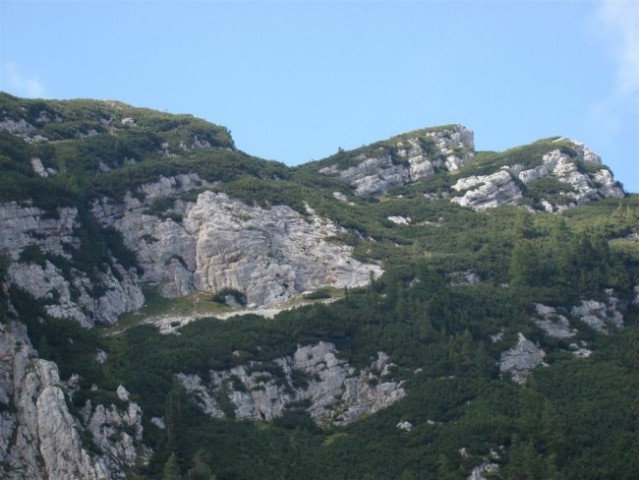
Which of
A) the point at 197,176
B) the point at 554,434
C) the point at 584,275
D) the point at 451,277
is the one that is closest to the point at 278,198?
the point at 197,176

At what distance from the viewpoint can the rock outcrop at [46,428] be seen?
7400 centimetres

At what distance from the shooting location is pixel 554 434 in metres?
81.1

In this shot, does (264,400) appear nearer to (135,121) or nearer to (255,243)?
(255,243)

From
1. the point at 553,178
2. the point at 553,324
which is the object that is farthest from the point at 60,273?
the point at 553,178

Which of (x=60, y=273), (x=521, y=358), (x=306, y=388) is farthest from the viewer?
(x=60, y=273)

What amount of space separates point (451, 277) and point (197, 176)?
36552mm

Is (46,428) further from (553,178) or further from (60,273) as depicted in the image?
(553,178)

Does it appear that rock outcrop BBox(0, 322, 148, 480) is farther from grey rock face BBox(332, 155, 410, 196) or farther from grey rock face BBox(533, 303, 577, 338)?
grey rock face BBox(332, 155, 410, 196)

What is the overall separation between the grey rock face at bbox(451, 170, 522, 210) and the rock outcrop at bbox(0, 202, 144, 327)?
54.9m

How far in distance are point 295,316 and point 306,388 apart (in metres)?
10.0

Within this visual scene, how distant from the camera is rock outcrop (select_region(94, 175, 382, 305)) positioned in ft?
388

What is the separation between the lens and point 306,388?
9688 centimetres

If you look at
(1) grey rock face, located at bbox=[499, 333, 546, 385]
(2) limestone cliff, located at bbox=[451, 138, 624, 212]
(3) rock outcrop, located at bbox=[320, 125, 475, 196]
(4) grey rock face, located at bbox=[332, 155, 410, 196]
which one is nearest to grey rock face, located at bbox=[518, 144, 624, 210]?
(2) limestone cliff, located at bbox=[451, 138, 624, 212]

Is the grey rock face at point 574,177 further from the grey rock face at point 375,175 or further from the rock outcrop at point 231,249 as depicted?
the rock outcrop at point 231,249
